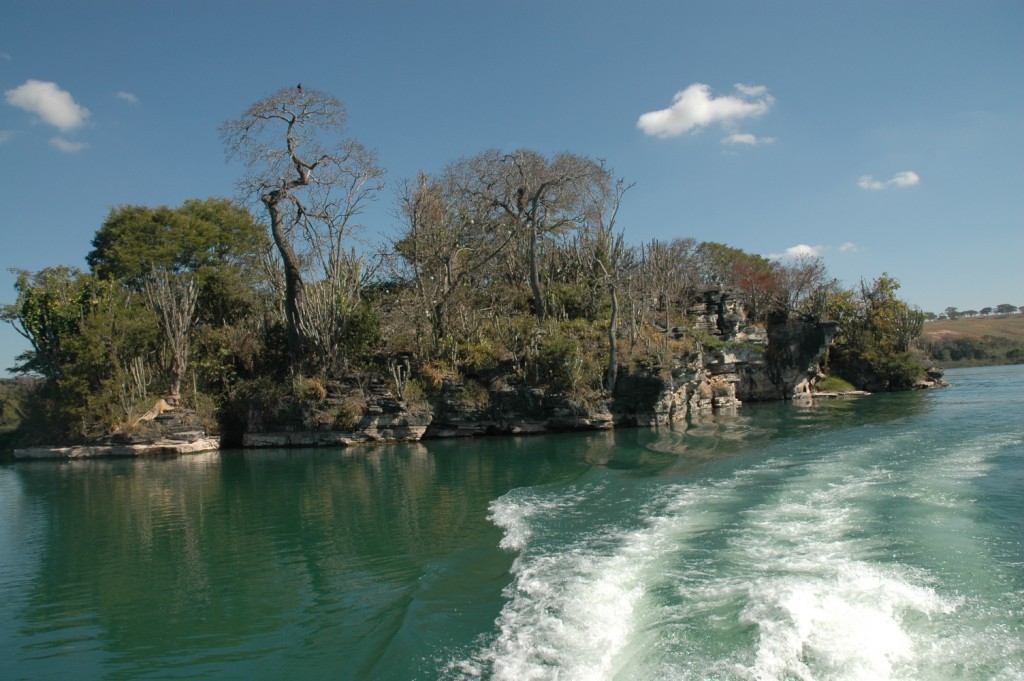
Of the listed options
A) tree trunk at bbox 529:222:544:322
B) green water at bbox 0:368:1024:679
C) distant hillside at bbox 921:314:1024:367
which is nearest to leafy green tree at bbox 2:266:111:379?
green water at bbox 0:368:1024:679

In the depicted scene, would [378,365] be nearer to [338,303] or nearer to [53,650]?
[338,303]

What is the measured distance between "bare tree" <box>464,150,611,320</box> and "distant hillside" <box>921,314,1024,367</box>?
6090 centimetres

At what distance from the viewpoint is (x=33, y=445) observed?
27.7 meters

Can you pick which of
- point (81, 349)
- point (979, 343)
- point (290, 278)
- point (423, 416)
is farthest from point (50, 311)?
point (979, 343)

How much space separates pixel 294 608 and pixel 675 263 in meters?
35.9

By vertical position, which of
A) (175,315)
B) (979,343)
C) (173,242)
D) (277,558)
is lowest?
(277,558)

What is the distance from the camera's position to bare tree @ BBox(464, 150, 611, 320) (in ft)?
109

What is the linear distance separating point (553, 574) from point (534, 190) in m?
28.7

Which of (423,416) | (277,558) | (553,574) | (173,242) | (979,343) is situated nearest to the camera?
(553,574)

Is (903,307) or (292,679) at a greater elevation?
(903,307)

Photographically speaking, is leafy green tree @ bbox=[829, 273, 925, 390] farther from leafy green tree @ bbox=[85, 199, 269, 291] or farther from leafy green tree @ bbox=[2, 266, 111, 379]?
leafy green tree @ bbox=[2, 266, 111, 379]

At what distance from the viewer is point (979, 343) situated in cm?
8769

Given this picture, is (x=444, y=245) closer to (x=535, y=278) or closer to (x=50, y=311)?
(x=535, y=278)

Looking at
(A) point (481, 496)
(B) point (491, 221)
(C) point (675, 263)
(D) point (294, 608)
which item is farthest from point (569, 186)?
(D) point (294, 608)
